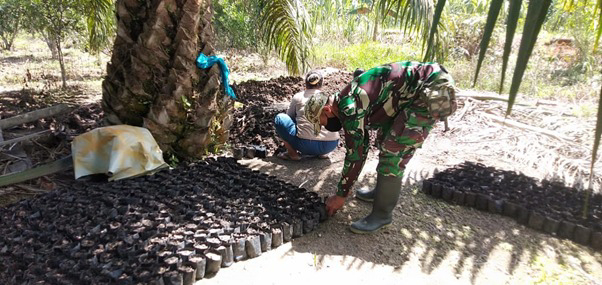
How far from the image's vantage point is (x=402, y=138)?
2715mm

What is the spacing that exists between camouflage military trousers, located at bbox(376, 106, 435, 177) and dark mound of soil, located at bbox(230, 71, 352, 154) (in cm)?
203

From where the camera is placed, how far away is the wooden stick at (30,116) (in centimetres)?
362

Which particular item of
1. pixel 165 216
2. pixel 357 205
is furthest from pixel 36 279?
pixel 357 205

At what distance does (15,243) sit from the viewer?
2342 mm

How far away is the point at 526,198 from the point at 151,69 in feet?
11.2

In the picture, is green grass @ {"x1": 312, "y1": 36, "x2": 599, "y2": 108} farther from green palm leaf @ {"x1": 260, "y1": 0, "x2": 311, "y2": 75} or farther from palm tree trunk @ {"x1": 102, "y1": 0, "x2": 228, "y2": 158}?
palm tree trunk @ {"x1": 102, "y1": 0, "x2": 228, "y2": 158}

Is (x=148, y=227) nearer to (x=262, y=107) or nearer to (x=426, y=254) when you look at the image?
(x=426, y=254)

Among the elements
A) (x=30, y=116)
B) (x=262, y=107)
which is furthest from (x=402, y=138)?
(x=30, y=116)

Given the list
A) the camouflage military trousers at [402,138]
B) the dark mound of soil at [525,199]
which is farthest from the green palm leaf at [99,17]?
the dark mound of soil at [525,199]

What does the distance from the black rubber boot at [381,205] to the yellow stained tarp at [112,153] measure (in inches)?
70.4

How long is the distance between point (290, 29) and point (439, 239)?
3.75 meters

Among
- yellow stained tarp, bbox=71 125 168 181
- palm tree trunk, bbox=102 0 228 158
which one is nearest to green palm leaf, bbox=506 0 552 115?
yellow stained tarp, bbox=71 125 168 181

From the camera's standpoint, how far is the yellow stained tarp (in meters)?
3.22

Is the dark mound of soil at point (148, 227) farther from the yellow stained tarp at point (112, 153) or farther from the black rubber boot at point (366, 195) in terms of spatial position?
the black rubber boot at point (366, 195)
